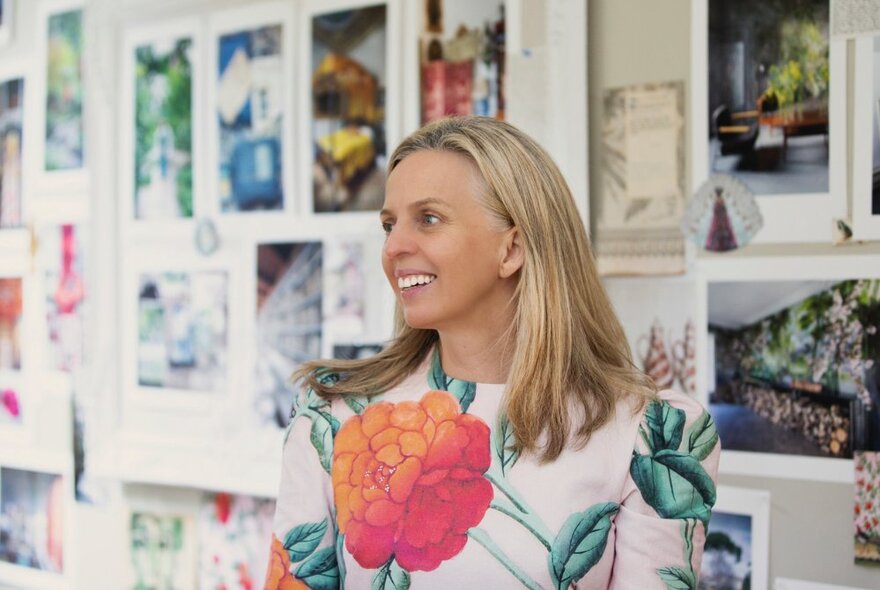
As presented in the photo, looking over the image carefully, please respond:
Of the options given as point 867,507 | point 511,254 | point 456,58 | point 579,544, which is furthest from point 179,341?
point 867,507

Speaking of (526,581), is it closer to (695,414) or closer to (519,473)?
(519,473)

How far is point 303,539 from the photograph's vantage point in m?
1.07

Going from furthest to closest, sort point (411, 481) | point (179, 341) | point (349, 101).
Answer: point (179, 341)
point (349, 101)
point (411, 481)

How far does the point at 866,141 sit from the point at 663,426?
1.79 feet

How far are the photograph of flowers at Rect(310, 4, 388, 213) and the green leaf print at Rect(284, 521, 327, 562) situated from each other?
0.73 metres

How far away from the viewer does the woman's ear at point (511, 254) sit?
1.04m

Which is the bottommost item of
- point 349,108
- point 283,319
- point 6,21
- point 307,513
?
point 307,513

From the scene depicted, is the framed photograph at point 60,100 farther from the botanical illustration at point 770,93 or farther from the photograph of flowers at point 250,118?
the botanical illustration at point 770,93

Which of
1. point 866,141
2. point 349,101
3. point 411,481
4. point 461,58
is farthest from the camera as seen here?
point 349,101

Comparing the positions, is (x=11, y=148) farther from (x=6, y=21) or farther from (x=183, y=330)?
(x=183, y=330)

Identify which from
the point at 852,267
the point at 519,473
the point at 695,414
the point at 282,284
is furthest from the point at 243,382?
the point at 852,267

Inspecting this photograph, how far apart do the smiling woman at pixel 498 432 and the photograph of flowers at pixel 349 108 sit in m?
0.54

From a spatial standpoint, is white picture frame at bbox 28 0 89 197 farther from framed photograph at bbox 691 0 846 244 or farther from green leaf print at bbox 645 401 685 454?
green leaf print at bbox 645 401 685 454

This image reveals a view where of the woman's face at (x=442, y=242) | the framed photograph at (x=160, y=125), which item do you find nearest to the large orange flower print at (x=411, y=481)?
the woman's face at (x=442, y=242)
